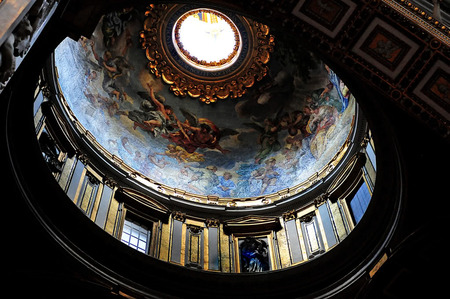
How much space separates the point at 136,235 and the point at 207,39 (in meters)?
11.1

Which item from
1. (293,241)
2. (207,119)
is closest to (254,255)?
(293,241)

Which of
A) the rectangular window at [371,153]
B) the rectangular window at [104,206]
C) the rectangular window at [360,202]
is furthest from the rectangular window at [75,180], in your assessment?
the rectangular window at [371,153]

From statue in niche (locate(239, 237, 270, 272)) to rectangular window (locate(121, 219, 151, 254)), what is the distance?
2.94 meters

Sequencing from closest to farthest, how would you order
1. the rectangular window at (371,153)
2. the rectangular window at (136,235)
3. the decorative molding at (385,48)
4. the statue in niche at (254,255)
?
1. the decorative molding at (385,48)
2. the rectangular window at (371,153)
3. the rectangular window at (136,235)
4. the statue in niche at (254,255)

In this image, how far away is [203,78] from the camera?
22.8m

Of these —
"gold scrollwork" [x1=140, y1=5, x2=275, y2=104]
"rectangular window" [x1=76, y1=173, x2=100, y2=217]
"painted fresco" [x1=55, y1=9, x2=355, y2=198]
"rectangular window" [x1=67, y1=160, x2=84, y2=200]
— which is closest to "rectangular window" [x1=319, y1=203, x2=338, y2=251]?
"painted fresco" [x1=55, y1=9, x2=355, y2=198]

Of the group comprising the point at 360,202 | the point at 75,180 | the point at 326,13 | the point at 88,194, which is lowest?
the point at 360,202

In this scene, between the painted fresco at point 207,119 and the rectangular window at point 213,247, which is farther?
the painted fresco at point 207,119

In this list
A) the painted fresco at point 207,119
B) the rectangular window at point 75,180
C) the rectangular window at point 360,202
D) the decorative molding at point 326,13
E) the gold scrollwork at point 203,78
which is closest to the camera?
the decorative molding at point 326,13

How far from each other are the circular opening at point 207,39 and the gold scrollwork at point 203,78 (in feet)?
2.14

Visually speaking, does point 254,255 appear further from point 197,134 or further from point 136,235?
point 197,134

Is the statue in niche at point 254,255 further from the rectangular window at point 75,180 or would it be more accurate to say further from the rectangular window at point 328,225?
the rectangular window at point 75,180

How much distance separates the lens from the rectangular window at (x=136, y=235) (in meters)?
15.2

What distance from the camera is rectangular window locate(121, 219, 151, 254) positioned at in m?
15.2
